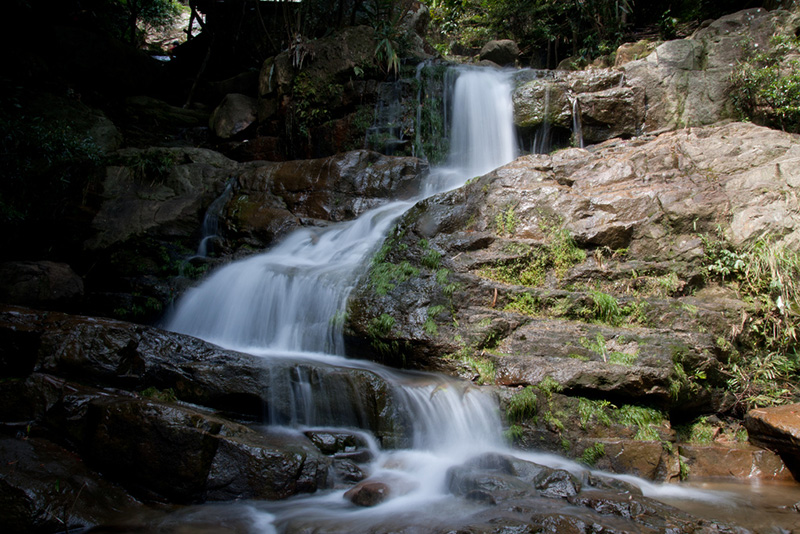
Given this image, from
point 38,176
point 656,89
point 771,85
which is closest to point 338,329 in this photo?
point 38,176

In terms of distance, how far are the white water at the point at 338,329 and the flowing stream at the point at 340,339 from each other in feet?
0.05

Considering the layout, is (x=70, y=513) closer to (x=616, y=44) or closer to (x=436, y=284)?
(x=436, y=284)

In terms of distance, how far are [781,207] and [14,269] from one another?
1121cm

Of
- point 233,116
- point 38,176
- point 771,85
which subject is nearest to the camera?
point 771,85

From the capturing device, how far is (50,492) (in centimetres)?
333

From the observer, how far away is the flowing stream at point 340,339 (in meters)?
3.83

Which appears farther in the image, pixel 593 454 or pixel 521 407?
pixel 521 407

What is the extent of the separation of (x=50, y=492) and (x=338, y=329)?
3.53 meters

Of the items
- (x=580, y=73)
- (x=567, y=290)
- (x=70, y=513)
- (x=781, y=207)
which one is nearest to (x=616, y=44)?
(x=580, y=73)

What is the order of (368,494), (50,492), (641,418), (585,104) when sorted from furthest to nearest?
1. (585,104)
2. (641,418)
3. (368,494)
4. (50,492)

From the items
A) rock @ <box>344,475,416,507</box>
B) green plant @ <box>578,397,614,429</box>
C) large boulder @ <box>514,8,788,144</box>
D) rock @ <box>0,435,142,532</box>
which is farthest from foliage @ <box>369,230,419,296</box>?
large boulder @ <box>514,8,788,144</box>

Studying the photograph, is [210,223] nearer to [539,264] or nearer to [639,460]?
[539,264]

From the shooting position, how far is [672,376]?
505 centimetres

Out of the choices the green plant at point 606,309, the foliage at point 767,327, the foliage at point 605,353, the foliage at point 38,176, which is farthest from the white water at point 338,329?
the foliage at point 38,176
